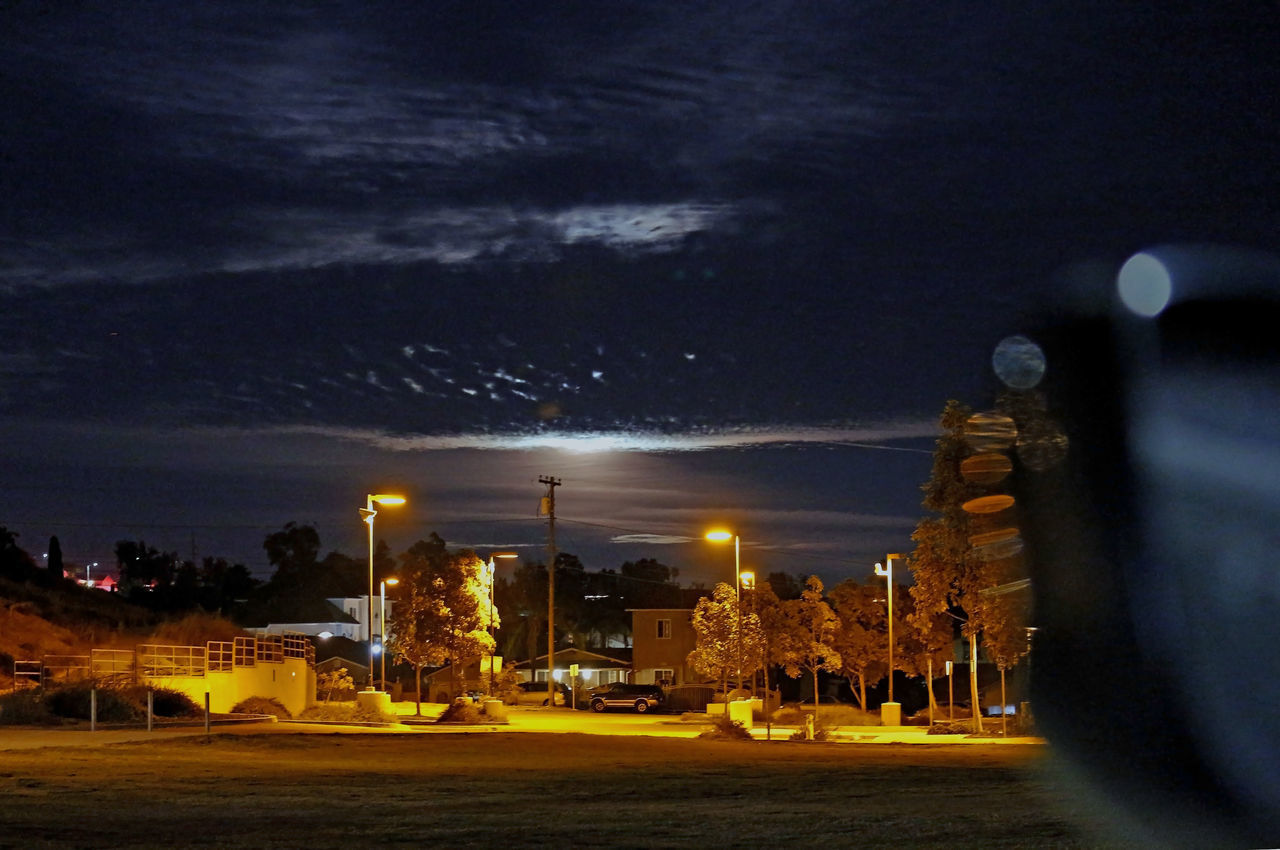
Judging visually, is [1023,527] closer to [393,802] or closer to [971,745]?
[393,802]

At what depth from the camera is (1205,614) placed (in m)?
17.5

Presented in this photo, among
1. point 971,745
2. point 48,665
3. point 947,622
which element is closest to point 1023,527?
point 971,745

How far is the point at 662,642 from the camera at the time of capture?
91.2 metres

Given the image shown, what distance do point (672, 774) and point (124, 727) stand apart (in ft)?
58.7

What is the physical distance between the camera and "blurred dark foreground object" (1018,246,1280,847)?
17172 mm

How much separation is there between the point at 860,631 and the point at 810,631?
3.04m

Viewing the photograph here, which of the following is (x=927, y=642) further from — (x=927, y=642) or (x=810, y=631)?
(x=810, y=631)

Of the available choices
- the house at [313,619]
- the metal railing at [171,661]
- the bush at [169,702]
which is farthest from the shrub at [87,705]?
the house at [313,619]

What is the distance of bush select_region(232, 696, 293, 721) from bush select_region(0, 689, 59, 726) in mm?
10714

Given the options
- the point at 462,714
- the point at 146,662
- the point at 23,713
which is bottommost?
the point at 462,714

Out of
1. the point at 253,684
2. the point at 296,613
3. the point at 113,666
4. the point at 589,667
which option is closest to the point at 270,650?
the point at 253,684

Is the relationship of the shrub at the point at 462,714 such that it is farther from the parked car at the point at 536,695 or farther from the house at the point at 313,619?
the house at the point at 313,619

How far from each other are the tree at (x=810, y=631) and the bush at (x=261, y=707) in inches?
713

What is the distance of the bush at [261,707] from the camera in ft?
157
